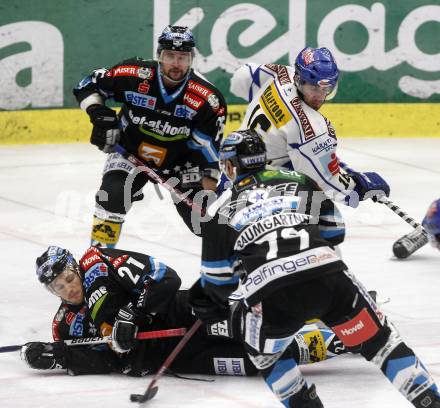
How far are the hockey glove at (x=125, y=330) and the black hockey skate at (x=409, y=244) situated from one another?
2.99 metres

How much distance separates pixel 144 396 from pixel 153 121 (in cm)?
227

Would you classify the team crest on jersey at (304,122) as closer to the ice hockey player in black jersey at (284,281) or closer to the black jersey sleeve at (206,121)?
the black jersey sleeve at (206,121)

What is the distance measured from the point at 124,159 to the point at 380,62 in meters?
5.27

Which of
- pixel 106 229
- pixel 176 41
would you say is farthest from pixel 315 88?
pixel 106 229

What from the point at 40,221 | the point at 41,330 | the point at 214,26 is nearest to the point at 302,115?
the point at 41,330

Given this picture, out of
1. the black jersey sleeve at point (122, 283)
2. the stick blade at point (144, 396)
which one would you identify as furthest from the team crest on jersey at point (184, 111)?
the stick blade at point (144, 396)

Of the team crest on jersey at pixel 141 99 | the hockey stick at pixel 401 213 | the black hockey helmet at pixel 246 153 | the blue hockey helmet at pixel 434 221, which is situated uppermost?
the blue hockey helmet at pixel 434 221

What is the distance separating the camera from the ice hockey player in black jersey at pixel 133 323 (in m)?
5.78

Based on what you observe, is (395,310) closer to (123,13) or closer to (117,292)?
(117,292)

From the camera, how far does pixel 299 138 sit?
6.76 m

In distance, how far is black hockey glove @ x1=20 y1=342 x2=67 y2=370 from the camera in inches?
229

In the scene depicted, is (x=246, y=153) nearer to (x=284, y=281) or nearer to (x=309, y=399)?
(x=284, y=281)

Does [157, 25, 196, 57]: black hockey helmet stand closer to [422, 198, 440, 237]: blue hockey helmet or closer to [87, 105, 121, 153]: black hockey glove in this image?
[87, 105, 121, 153]: black hockey glove

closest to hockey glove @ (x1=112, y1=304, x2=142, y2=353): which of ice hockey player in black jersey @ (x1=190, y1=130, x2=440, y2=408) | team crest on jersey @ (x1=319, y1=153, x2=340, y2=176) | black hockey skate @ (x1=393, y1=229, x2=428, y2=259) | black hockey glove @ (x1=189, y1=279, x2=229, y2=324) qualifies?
black hockey glove @ (x1=189, y1=279, x2=229, y2=324)
